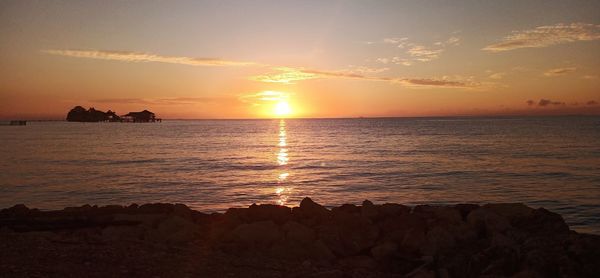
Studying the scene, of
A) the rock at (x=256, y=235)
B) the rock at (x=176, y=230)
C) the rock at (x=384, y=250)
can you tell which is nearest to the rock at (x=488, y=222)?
the rock at (x=384, y=250)

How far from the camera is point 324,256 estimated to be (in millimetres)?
10227

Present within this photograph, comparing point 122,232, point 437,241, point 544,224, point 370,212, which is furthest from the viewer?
point 370,212

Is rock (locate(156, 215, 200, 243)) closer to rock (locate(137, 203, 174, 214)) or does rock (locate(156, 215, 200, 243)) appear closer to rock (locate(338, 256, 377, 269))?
rock (locate(137, 203, 174, 214))

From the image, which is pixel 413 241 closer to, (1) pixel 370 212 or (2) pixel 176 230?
(1) pixel 370 212

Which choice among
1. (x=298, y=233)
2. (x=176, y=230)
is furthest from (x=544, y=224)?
(x=176, y=230)

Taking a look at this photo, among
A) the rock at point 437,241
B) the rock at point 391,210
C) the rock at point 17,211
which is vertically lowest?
the rock at point 437,241

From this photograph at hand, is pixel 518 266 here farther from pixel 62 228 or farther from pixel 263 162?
pixel 263 162

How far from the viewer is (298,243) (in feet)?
34.3

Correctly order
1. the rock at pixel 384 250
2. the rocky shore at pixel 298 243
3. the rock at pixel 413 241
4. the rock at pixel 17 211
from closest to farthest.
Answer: the rocky shore at pixel 298 243 → the rock at pixel 384 250 → the rock at pixel 413 241 → the rock at pixel 17 211

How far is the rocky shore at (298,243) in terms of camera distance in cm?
862

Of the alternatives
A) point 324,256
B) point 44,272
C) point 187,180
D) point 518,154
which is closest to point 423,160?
point 518,154

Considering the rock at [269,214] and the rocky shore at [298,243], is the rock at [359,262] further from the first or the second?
the rock at [269,214]

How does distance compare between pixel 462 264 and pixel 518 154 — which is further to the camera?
pixel 518 154

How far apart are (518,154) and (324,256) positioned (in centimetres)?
4192
